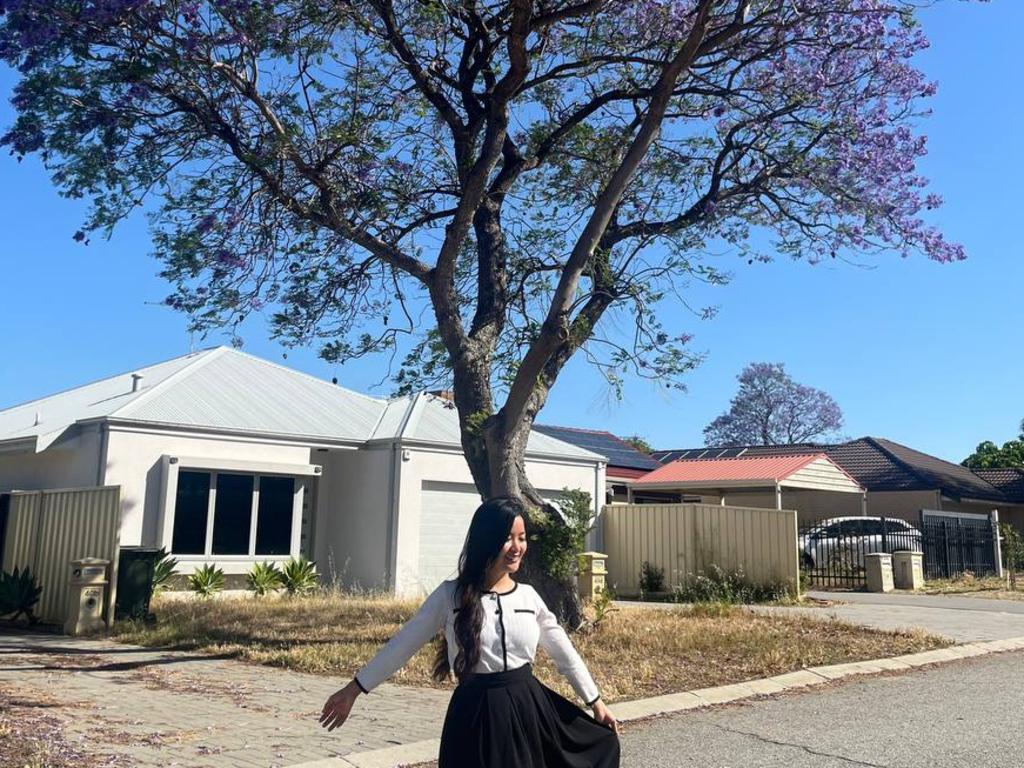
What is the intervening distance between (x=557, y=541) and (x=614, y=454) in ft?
73.8

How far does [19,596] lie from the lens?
14195mm

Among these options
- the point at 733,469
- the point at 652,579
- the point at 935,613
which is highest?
the point at 733,469

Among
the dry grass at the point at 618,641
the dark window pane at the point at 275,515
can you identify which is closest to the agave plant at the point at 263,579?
the dark window pane at the point at 275,515

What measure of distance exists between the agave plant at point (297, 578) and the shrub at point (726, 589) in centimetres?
675

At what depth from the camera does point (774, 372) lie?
225 feet

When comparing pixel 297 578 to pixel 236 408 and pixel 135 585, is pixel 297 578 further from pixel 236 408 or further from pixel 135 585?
pixel 135 585

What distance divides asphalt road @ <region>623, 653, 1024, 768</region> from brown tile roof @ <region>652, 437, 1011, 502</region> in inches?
816

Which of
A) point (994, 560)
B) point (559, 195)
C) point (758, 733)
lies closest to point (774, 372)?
point (994, 560)

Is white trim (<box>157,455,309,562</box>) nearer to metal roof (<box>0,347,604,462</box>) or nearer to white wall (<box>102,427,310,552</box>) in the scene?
white wall (<box>102,427,310,552</box>)

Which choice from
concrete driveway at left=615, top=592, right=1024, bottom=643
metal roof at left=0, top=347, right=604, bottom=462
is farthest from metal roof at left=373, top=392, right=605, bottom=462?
concrete driveway at left=615, top=592, right=1024, bottom=643

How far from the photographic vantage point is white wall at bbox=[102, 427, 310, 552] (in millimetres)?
16000

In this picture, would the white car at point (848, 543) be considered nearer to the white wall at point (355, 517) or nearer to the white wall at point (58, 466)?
the white wall at point (355, 517)

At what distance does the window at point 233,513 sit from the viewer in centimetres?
1691

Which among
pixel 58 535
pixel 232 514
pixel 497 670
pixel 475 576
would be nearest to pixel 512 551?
pixel 475 576
